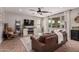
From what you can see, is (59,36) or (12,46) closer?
(12,46)

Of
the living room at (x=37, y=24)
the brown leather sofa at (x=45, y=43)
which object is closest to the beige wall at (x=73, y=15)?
the living room at (x=37, y=24)

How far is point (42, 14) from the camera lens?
8.16 feet

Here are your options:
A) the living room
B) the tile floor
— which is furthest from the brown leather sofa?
the tile floor

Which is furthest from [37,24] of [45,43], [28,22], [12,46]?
[12,46]

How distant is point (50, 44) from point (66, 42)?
0.36 meters

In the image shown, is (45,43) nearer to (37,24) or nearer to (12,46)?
(37,24)

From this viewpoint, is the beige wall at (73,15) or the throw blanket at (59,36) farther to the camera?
the throw blanket at (59,36)

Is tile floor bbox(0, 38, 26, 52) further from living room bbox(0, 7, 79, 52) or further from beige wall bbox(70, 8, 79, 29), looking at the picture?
beige wall bbox(70, 8, 79, 29)

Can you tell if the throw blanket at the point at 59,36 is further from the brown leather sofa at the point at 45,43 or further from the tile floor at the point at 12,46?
the tile floor at the point at 12,46

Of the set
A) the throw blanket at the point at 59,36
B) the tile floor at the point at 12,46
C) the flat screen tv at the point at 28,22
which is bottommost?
the tile floor at the point at 12,46

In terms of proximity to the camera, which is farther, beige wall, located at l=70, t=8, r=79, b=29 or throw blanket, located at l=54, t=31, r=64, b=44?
throw blanket, located at l=54, t=31, r=64, b=44

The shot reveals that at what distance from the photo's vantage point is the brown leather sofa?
2475 millimetres

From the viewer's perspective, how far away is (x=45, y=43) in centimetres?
249

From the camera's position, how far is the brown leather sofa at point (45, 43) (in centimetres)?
247
